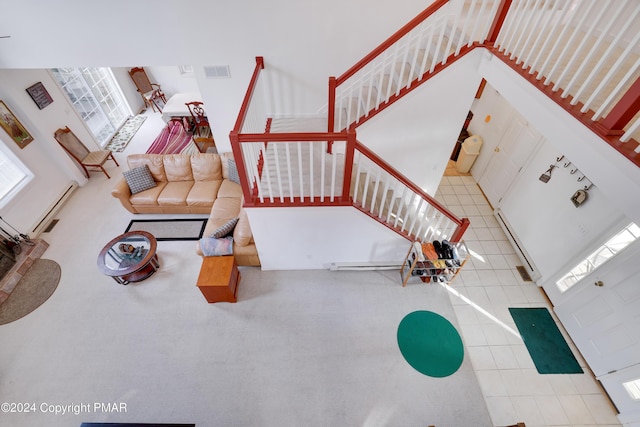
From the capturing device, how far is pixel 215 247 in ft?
14.3

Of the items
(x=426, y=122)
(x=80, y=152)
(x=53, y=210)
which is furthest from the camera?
(x=80, y=152)

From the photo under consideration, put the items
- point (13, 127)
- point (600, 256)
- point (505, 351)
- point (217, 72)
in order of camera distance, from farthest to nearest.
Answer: point (13, 127), point (217, 72), point (505, 351), point (600, 256)

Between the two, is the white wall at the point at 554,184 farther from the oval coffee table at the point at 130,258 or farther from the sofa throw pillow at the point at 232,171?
the oval coffee table at the point at 130,258

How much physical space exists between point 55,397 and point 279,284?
2987mm

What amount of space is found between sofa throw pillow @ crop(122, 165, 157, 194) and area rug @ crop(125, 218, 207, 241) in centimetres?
63

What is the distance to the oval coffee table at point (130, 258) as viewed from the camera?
4.25 metres

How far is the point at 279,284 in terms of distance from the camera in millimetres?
4512

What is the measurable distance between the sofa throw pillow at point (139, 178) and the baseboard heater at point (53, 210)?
1706 millimetres

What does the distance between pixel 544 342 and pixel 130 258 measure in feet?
19.9

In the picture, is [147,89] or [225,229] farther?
[147,89]

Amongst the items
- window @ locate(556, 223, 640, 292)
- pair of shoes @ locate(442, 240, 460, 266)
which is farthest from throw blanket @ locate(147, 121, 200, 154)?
window @ locate(556, 223, 640, 292)

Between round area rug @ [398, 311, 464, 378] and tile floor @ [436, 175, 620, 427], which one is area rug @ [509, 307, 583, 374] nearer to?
tile floor @ [436, 175, 620, 427]

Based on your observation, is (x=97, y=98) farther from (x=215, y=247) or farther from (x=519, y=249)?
(x=519, y=249)

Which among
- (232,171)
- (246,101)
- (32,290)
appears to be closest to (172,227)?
(232,171)
